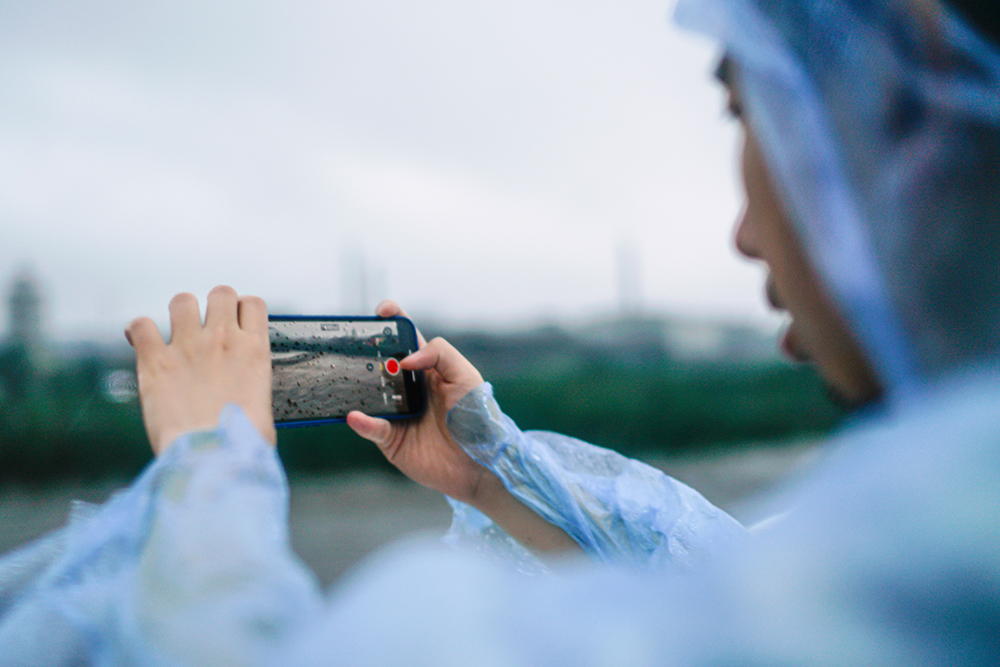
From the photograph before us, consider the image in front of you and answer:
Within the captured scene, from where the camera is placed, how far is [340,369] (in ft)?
3.30

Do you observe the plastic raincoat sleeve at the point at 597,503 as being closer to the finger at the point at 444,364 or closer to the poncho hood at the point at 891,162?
the finger at the point at 444,364

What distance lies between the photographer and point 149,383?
0.60 metres

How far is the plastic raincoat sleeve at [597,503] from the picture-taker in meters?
0.94

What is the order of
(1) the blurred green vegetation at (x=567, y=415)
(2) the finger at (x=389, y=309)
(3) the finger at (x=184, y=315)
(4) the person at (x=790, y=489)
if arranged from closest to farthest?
(4) the person at (x=790, y=489), (3) the finger at (x=184, y=315), (2) the finger at (x=389, y=309), (1) the blurred green vegetation at (x=567, y=415)

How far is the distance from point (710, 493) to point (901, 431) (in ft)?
14.6

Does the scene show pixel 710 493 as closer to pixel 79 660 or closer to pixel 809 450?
pixel 809 450

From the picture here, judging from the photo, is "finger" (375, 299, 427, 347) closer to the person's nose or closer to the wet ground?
the person's nose

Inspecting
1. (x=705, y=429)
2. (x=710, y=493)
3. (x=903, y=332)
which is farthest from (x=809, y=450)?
(x=903, y=332)

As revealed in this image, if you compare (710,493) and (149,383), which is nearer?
(149,383)

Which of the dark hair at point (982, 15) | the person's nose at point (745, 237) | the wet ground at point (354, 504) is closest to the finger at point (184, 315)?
the person's nose at point (745, 237)

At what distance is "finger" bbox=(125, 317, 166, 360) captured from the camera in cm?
63

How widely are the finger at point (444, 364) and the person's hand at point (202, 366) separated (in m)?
0.35

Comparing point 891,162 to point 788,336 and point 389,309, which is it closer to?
point 788,336

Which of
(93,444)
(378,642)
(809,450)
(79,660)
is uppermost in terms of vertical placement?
(378,642)
